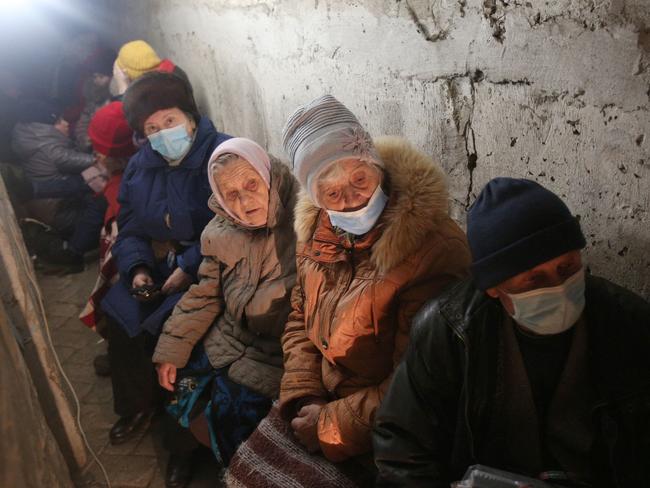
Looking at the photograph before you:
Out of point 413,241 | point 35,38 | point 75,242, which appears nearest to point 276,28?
point 413,241

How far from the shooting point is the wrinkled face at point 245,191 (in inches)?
105

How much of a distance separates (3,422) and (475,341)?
1.42 meters

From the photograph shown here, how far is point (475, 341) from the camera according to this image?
1569 millimetres

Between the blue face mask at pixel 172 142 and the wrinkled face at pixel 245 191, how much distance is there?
93 cm

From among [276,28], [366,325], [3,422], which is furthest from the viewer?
[276,28]

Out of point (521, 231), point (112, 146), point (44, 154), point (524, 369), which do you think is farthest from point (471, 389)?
point (44, 154)

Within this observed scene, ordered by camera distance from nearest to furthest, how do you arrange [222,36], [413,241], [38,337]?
1. [413,241]
2. [38,337]
3. [222,36]

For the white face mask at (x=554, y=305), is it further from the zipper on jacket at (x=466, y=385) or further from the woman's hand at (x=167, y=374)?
the woman's hand at (x=167, y=374)

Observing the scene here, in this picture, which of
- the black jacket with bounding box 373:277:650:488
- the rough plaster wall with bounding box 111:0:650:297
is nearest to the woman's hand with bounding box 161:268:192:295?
the rough plaster wall with bounding box 111:0:650:297

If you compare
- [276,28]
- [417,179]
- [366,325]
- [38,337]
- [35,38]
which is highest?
[35,38]

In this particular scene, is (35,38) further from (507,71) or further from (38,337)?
(507,71)

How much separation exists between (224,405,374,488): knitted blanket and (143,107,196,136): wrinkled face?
2.16m

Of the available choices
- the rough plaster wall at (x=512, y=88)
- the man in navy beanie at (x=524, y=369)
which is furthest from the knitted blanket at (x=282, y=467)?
the rough plaster wall at (x=512, y=88)

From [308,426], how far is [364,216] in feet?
2.98
